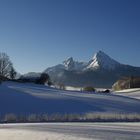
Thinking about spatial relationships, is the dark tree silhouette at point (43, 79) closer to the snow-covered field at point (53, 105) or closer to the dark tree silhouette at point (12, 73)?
the dark tree silhouette at point (12, 73)

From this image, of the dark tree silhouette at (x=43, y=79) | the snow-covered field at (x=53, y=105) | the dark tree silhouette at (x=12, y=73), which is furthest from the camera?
the dark tree silhouette at (x=12, y=73)

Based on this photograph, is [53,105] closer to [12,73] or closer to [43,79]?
[43,79]

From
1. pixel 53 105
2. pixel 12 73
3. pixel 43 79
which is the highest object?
pixel 12 73

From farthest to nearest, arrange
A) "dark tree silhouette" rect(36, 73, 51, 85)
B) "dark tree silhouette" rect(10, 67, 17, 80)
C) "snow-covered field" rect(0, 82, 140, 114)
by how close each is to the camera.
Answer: "dark tree silhouette" rect(10, 67, 17, 80)
"dark tree silhouette" rect(36, 73, 51, 85)
"snow-covered field" rect(0, 82, 140, 114)

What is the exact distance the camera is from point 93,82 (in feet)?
648

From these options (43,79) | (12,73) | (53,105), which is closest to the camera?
(53,105)

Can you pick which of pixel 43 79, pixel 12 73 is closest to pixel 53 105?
pixel 43 79

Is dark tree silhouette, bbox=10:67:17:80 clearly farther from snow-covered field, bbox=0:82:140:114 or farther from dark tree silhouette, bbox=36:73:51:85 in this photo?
snow-covered field, bbox=0:82:140:114

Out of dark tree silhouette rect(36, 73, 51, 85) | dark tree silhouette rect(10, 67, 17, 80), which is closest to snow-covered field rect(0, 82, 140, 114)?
dark tree silhouette rect(36, 73, 51, 85)

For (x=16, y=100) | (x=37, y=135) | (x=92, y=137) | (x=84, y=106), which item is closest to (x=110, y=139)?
(x=92, y=137)

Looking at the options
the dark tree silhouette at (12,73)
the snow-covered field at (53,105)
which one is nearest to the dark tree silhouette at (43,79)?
the dark tree silhouette at (12,73)

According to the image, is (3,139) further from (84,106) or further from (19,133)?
(84,106)

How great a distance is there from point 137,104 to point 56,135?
1596 inches

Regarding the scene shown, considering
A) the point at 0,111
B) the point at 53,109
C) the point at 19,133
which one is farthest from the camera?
the point at 53,109
